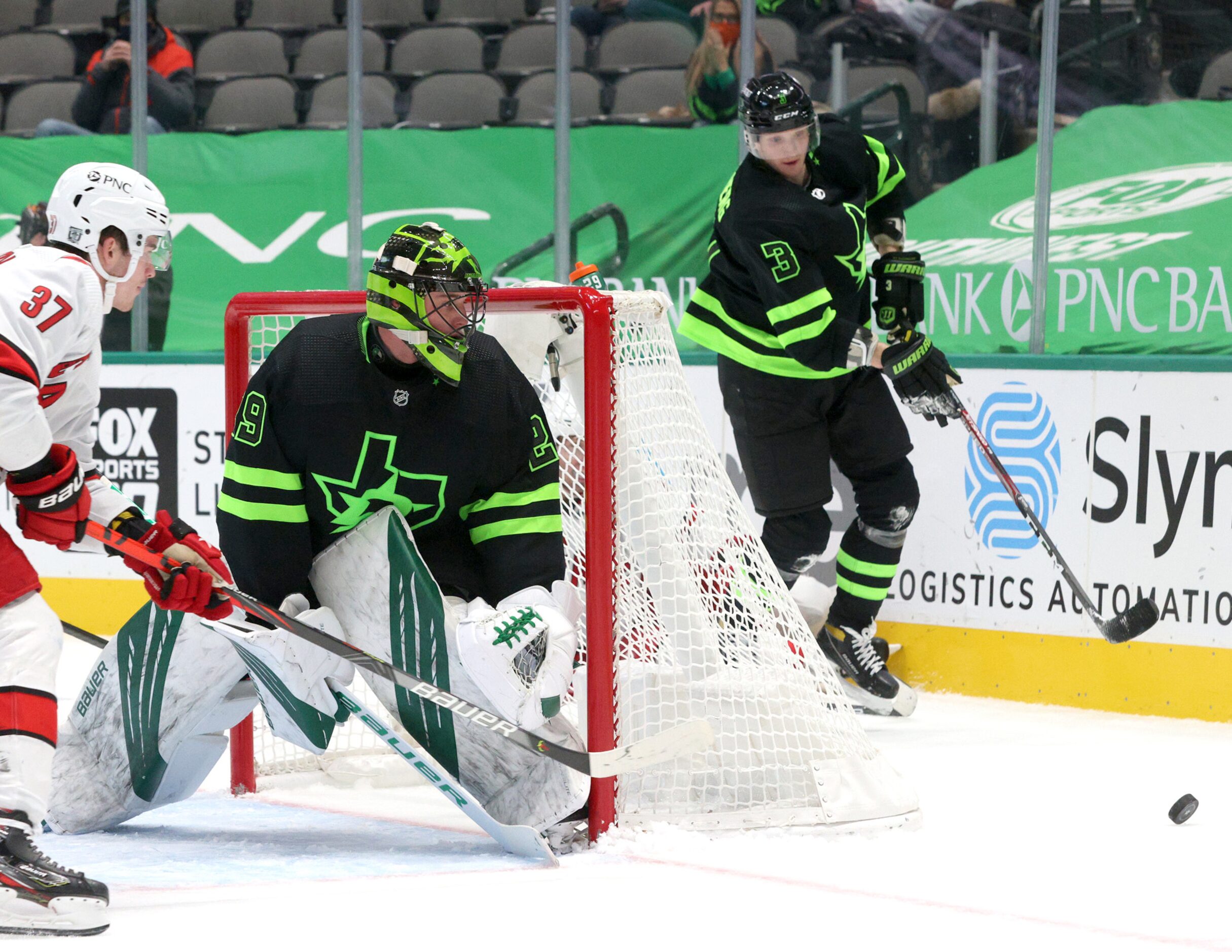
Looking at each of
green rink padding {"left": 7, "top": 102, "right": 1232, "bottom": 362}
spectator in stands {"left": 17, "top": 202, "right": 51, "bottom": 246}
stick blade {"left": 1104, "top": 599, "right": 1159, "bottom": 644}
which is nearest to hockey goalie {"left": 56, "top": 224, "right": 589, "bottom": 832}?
stick blade {"left": 1104, "top": 599, "right": 1159, "bottom": 644}

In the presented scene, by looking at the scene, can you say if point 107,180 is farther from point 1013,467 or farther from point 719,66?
point 719,66

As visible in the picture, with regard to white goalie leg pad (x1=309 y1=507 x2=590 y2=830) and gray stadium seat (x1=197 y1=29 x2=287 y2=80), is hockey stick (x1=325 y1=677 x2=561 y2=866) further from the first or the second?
gray stadium seat (x1=197 y1=29 x2=287 y2=80)

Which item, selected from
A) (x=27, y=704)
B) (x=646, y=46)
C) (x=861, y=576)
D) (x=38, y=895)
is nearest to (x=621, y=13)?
(x=646, y=46)

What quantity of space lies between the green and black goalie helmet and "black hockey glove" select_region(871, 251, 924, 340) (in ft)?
5.43

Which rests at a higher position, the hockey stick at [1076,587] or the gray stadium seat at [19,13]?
the gray stadium seat at [19,13]

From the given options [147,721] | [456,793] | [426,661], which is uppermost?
[426,661]

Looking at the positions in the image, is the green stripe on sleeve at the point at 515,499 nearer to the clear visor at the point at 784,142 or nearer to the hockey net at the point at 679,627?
the hockey net at the point at 679,627

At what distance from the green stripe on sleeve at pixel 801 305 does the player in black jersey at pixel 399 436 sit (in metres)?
1.16

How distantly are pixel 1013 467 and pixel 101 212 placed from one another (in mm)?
2493

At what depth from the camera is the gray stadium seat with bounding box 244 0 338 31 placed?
5605 millimetres

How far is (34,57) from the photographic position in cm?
616

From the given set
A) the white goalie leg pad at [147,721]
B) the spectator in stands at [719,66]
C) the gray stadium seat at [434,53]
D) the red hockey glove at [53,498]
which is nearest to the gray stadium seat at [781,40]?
the spectator in stands at [719,66]

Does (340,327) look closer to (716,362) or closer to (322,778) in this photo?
(322,778)

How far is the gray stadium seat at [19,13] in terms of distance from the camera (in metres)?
6.19
